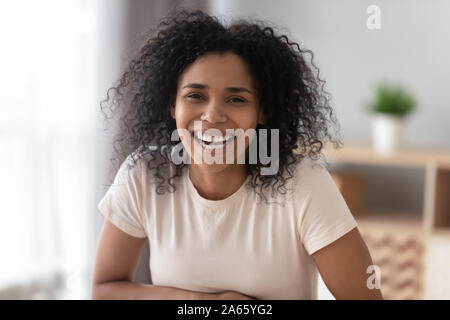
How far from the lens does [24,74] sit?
1726 millimetres

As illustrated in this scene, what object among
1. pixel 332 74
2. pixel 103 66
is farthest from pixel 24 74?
pixel 332 74

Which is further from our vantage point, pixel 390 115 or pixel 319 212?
pixel 390 115

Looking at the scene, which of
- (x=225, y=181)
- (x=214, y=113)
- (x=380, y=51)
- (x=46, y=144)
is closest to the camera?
(x=214, y=113)

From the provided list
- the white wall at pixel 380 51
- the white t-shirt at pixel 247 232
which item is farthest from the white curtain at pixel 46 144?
the white t-shirt at pixel 247 232

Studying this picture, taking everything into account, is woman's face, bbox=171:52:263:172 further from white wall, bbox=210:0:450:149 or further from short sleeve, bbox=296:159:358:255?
white wall, bbox=210:0:450:149

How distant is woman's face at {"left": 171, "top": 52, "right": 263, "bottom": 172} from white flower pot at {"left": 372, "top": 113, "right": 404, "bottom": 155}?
1255mm

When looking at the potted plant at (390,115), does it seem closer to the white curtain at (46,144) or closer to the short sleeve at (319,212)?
the white curtain at (46,144)

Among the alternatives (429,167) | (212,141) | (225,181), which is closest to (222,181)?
(225,181)

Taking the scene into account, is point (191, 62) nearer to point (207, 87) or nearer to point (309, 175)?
point (207, 87)

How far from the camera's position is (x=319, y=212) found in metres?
0.85

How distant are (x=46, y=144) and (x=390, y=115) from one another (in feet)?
3.39

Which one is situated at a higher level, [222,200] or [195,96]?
[195,96]

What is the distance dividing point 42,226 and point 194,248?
1.05 metres

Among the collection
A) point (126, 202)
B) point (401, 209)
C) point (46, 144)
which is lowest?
point (401, 209)
